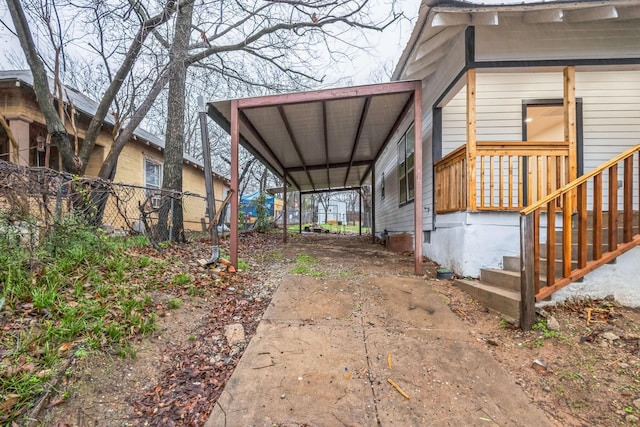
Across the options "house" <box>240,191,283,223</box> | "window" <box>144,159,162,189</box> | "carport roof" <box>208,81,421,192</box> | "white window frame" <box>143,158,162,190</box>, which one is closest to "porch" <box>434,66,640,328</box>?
"carport roof" <box>208,81,421,192</box>

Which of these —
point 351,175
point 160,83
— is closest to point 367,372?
point 160,83

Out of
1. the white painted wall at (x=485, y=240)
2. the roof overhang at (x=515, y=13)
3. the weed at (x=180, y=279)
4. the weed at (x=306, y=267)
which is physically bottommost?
the weed at (x=306, y=267)

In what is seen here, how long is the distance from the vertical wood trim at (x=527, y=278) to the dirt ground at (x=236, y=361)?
0.12 metres

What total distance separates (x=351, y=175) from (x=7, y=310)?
10.7 meters

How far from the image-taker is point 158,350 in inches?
93.0

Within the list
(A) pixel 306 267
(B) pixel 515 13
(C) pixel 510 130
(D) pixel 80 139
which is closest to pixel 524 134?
(C) pixel 510 130

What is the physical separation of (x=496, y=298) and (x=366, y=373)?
68.3 inches

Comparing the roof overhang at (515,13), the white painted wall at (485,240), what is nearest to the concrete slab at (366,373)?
the white painted wall at (485,240)

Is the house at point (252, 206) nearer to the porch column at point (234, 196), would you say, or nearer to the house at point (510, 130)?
the house at point (510, 130)

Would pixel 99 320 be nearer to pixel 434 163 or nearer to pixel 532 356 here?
pixel 532 356

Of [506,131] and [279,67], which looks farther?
[279,67]

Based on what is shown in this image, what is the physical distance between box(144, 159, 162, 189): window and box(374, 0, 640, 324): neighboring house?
28.7 ft

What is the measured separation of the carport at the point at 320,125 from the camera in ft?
14.2

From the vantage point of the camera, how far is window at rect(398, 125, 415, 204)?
6.72 meters
